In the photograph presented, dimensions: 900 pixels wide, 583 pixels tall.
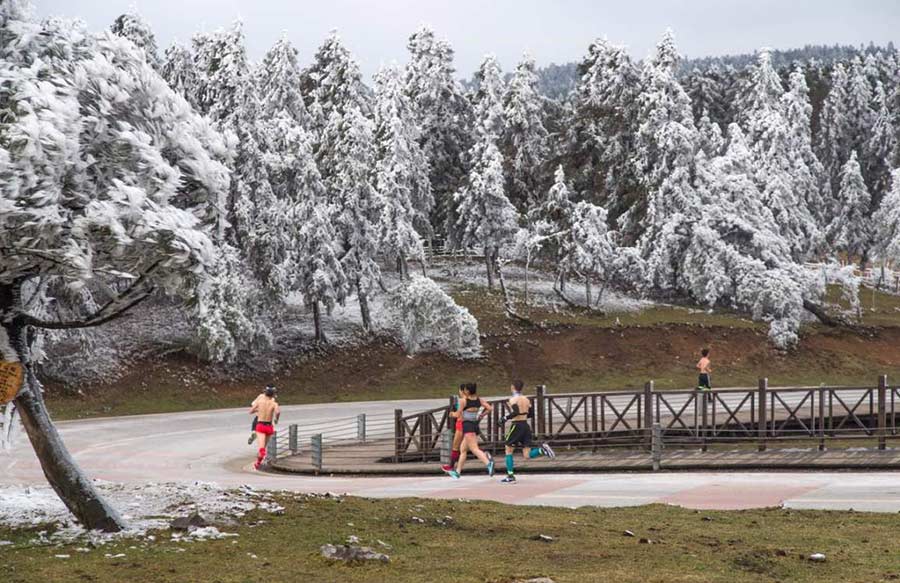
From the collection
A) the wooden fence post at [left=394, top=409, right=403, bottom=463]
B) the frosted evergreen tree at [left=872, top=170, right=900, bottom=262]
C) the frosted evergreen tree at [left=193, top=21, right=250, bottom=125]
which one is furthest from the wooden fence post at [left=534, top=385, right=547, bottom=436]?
the frosted evergreen tree at [left=872, top=170, right=900, bottom=262]

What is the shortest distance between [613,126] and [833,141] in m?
33.1

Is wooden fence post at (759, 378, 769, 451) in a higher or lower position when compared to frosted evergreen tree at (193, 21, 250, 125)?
lower

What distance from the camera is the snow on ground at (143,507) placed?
12.3 metres

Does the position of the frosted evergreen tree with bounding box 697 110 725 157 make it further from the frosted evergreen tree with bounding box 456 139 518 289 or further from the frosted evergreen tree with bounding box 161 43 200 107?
the frosted evergreen tree with bounding box 161 43 200 107

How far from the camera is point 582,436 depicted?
28.5 metres

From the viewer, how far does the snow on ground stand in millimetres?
12273

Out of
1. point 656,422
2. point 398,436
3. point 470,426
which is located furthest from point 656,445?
point 398,436

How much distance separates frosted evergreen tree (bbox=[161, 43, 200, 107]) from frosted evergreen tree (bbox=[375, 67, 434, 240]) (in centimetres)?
981

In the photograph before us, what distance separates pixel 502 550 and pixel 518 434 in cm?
1061

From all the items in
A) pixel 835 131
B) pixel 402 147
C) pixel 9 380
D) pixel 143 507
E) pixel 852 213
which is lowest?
pixel 143 507

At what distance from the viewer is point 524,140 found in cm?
7406

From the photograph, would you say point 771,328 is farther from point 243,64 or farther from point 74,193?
point 74,193

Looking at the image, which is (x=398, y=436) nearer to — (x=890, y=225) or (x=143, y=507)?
(x=143, y=507)

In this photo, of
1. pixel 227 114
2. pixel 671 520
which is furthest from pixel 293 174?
pixel 671 520
